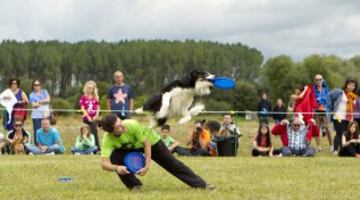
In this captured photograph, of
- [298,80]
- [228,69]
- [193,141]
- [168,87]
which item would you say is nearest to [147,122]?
[168,87]

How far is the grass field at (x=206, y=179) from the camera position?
25.0 feet

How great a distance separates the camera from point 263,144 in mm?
14750

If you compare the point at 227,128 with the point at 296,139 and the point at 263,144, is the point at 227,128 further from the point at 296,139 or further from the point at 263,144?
the point at 296,139

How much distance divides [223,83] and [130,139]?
2.52 metres

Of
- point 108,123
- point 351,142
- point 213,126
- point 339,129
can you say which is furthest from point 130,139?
point 339,129

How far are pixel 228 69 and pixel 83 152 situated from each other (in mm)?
6420

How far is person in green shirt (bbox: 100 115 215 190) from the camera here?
765 cm

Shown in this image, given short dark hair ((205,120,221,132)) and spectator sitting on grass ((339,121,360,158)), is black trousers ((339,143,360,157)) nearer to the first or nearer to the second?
spectator sitting on grass ((339,121,360,158))

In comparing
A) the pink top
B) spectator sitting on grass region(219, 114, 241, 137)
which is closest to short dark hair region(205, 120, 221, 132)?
spectator sitting on grass region(219, 114, 241, 137)

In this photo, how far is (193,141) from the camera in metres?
14.7

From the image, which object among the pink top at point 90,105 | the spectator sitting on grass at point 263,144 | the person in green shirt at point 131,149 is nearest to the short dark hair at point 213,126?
the spectator sitting on grass at point 263,144

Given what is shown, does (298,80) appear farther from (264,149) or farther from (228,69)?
(228,69)

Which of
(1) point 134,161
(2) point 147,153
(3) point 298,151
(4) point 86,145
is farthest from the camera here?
(4) point 86,145

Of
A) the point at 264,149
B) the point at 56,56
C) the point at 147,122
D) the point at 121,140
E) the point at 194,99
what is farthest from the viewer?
the point at 56,56
